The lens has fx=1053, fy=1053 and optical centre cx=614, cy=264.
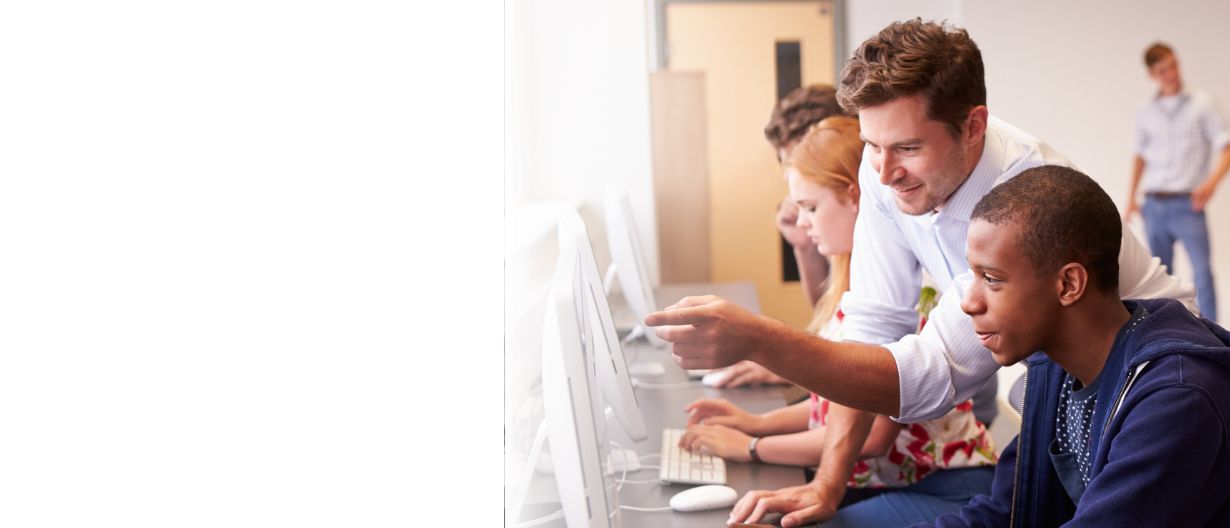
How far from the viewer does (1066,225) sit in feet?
4.25

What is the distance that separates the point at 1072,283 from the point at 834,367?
0.34m

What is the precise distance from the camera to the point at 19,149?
2.75ft

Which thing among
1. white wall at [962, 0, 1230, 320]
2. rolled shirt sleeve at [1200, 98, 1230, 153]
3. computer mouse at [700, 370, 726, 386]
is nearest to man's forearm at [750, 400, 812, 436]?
computer mouse at [700, 370, 726, 386]

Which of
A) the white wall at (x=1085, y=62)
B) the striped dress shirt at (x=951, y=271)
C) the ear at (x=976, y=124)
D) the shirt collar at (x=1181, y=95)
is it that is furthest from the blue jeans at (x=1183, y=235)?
the ear at (x=976, y=124)

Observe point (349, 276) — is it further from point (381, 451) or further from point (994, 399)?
point (994, 399)

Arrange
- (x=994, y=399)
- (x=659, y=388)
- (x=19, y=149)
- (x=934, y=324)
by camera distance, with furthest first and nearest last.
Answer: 1. (x=659, y=388)
2. (x=994, y=399)
3. (x=934, y=324)
4. (x=19, y=149)

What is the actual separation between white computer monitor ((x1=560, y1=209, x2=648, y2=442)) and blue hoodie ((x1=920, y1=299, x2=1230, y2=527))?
0.61 meters

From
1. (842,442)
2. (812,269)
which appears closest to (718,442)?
(842,442)

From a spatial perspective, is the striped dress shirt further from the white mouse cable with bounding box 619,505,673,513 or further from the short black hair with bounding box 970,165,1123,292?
the white mouse cable with bounding box 619,505,673,513

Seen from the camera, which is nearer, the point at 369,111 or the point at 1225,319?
the point at 369,111

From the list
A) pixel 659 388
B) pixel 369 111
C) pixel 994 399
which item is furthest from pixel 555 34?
pixel 369 111

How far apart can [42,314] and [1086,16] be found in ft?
18.8

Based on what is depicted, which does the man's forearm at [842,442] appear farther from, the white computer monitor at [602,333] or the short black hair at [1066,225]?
the short black hair at [1066,225]

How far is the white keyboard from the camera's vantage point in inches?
67.7
